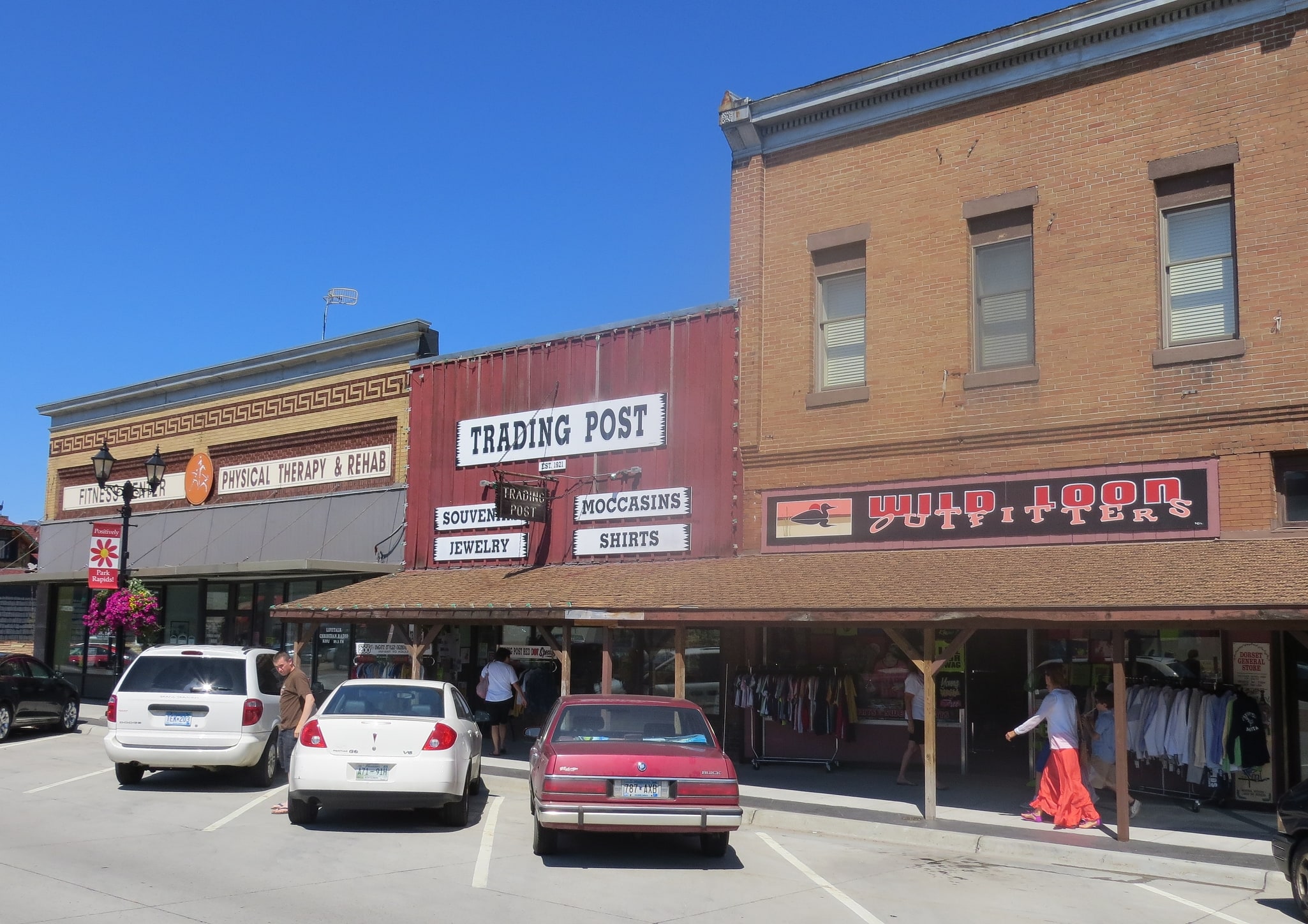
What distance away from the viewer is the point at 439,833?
11.6 m

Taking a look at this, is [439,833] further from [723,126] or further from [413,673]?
[723,126]

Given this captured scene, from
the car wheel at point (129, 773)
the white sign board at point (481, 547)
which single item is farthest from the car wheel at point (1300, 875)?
the white sign board at point (481, 547)

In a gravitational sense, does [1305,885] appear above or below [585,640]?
below

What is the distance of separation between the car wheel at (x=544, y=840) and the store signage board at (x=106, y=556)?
15.6 meters

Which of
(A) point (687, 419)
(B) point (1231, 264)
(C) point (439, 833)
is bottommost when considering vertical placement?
(C) point (439, 833)

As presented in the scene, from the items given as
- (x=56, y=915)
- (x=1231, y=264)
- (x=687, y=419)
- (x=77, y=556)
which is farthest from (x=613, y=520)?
(x=77, y=556)

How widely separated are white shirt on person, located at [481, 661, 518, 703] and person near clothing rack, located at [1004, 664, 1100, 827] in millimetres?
7987

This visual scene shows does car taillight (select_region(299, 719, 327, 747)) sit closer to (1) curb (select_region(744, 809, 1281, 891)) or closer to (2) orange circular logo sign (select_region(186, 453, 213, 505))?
(1) curb (select_region(744, 809, 1281, 891))

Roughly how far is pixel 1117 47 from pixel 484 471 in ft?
39.2

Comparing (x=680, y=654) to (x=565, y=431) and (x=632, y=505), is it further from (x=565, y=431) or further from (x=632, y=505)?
(x=565, y=431)

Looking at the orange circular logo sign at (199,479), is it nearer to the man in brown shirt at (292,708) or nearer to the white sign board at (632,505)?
the white sign board at (632,505)

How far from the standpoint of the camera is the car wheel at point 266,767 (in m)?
14.5

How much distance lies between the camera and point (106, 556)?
23203mm

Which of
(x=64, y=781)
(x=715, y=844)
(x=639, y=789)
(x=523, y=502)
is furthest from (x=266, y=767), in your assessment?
(x=715, y=844)
